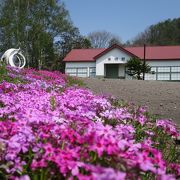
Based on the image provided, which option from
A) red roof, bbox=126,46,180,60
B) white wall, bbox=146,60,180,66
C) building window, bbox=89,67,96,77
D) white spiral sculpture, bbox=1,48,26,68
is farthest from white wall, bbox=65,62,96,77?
white spiral sculpture, bbox=1,48,26,68

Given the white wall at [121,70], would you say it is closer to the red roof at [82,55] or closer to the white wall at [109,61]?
the white wall at [109,61]

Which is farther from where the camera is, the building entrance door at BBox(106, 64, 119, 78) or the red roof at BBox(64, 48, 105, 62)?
the red roof at BBox(64, 48, 105, 62)

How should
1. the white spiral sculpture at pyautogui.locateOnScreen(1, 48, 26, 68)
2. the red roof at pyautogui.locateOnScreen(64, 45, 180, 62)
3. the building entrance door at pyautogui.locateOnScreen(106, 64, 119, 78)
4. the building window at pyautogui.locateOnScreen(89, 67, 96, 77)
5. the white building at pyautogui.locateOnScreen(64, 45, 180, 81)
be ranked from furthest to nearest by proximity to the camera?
the building window at pyautogui.locateOnScreen(89, 67, 96, 77) → the building entrance door at pyautogui.locateOnScreen(106, 64, 119, 78) → the red roof at pyautogui.locateOnScreen(64, 45, 180, 62) → the white building at pyautogui.locateOnScreen(64, 45, 180, 81) → the white spiral sculpture at pyautogui.locateOnScreen(1, 48, 26, 68)

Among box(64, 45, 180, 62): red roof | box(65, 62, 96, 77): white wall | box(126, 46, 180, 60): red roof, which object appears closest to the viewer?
box(126, 46, 180, 60): red roof

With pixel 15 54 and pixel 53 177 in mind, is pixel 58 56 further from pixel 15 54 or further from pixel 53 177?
pixel 53 177

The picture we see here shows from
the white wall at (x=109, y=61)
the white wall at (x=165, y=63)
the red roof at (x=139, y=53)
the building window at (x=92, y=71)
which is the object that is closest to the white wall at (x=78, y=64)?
the building window at (x=92, y=71)

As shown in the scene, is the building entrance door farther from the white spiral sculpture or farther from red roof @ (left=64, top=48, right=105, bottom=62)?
the white spiral sculpture

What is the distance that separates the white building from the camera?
4922 cm

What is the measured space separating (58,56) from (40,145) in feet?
202

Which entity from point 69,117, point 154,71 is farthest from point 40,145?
point 154,71

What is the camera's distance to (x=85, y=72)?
52.7 metres

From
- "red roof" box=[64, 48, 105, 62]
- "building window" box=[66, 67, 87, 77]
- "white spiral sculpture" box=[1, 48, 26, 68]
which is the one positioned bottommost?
"building window" box=[66, 67, 87, 77]

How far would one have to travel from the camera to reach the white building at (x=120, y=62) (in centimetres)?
4922

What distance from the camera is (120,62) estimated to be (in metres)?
50.1
